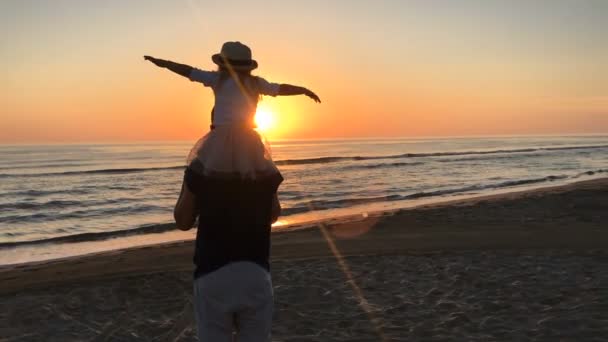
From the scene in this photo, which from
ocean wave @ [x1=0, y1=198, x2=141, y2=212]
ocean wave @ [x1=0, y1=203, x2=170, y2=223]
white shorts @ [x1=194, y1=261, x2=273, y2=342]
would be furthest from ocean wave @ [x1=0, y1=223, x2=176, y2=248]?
white shorts @ [x1=194, y1=261, x2=273, y2=342]

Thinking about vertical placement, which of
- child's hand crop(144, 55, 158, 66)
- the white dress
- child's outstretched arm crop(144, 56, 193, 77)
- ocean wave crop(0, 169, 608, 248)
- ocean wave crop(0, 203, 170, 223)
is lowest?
ocean wave crop(0, 203, 170, 223)

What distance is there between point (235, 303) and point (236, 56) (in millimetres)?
1170

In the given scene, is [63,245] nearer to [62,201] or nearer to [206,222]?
[62,201]

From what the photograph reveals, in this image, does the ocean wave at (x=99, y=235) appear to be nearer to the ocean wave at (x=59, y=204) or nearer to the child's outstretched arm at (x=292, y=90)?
the ocean wave at (x=59, y=204)

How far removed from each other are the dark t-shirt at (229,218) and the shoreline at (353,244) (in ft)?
27.4

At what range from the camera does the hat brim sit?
8.79ft

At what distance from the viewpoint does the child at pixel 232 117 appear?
2557 millimetres

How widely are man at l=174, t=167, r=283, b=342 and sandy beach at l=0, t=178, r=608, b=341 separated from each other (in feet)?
13.8

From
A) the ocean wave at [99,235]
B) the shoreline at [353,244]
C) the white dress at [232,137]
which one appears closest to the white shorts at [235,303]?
the white dress at [232,137]

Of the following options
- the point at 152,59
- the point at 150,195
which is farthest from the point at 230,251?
the point at 150,195

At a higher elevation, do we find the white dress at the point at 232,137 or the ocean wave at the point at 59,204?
the white dress at the point at 232,137

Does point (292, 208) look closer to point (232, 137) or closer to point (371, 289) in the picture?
point (371, 289)

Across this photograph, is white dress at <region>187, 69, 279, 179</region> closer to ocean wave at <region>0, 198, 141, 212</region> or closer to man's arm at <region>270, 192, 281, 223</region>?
man's arm at <region>270, 192, 281, 223</region>

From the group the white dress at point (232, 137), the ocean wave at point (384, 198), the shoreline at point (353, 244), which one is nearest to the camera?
the white dress at point (232, 137)
